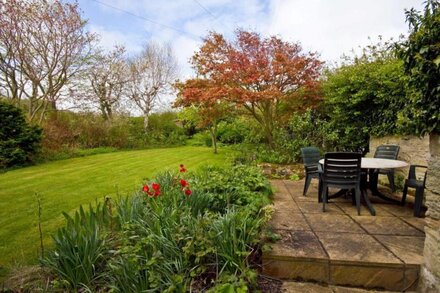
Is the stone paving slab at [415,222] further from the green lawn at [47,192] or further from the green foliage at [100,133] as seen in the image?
the green foliage at [100,133]

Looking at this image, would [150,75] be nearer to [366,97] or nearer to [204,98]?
[204,98]

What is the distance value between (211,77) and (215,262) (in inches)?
275

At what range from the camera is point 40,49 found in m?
10.2

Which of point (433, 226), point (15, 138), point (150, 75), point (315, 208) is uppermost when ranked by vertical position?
point (150, 75)

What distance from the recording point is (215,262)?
2.18 meters

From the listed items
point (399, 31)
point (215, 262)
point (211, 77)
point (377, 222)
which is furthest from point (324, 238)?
point (399, 31)

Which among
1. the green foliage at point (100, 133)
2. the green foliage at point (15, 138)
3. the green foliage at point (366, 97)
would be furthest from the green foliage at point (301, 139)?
the green foliage at point (100, 133)

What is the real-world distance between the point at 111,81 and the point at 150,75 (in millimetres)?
3156

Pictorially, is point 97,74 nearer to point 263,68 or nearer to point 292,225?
point 263,68

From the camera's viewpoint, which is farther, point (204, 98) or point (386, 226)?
point (204, 98)

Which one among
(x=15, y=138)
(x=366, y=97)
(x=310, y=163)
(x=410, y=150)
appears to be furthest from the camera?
(x=15, y=138)

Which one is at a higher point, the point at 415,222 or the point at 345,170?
the point at 345,170

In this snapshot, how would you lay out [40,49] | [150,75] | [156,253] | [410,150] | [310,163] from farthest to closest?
1. [150,75]
2. [40,49]
3. [410,150]
4. [310,163]
5. [156,253]

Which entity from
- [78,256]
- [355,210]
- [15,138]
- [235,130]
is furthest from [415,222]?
[15,138]
